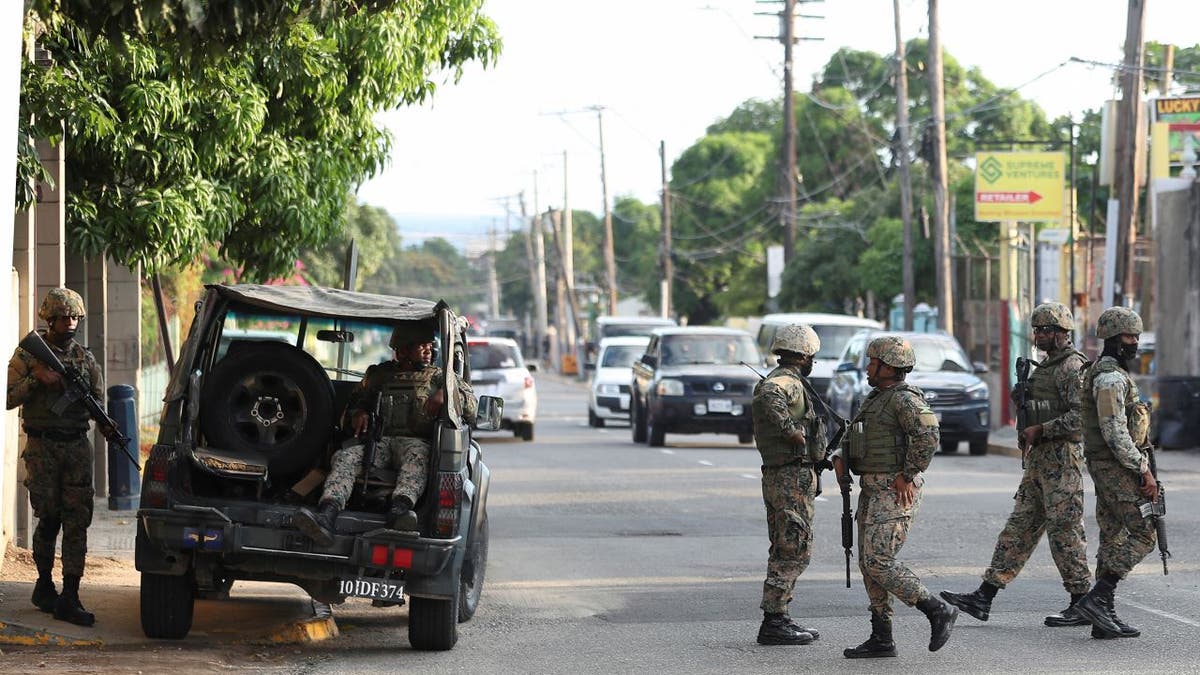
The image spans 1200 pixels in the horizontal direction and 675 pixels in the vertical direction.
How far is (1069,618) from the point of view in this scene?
992 cm

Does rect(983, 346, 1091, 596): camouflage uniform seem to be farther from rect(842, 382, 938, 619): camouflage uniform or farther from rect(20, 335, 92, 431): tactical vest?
rect(20, 335, 92, 431): tactical vest

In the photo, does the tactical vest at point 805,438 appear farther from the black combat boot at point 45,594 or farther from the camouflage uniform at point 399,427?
the black combat boot at point 45,594

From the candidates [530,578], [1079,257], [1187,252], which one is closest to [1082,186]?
[1079,257]

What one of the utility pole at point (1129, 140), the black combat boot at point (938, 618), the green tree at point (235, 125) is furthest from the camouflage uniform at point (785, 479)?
the utility pole at point (1129, 140)

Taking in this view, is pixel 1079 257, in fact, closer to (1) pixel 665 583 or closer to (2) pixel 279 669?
(1) pixel 665 583

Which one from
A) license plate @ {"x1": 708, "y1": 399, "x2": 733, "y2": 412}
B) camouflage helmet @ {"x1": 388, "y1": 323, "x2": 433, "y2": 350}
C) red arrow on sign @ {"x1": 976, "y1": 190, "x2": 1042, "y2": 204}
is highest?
red arrow on sign @ {"x1": 976, "y1": 190, "x2": 1042, "y2": 204}

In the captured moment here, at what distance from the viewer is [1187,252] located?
1120 inches

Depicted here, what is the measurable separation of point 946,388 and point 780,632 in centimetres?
1658

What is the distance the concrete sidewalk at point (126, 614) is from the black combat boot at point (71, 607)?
1.9 inches

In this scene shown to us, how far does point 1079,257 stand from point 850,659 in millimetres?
52598

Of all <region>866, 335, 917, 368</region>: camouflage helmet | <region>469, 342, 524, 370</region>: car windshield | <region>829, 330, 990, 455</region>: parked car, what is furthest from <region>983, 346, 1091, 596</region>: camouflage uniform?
<region>469, 342, 524, 370</region>: car windshield

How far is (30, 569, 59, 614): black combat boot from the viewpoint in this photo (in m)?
10.0

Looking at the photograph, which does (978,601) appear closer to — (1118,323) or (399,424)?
(1118,323)

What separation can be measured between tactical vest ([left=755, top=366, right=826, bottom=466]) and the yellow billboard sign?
2855 cm
